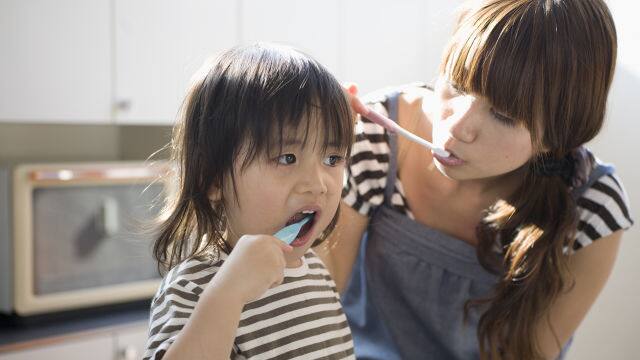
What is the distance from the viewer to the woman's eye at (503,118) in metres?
0.86

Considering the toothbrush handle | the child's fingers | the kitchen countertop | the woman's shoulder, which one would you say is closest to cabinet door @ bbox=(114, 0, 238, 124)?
the kitchen countertop

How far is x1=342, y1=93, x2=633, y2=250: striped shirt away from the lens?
1031mm

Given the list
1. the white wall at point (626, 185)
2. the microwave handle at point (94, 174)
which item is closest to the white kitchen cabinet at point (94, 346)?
the microwave handle at point (94, 174)

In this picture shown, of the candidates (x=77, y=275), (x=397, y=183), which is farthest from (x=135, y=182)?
(x=397, y=183)

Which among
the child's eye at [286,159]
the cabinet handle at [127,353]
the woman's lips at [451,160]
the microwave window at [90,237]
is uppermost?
the child's eye at [286,159]

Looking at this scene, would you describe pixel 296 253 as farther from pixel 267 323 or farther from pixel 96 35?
pixel 96 35

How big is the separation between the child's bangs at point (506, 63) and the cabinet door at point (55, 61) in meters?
1.22

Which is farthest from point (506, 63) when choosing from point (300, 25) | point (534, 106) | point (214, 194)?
point (300, 25)

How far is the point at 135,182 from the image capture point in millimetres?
1838

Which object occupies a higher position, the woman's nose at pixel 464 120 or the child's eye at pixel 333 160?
the woman's nose at pixel 464 120

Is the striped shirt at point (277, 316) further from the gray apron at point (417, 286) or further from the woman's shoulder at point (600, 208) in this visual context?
the woman's shoulder at point (600, 208)

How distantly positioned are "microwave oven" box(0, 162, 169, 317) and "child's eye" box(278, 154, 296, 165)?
3.01ft

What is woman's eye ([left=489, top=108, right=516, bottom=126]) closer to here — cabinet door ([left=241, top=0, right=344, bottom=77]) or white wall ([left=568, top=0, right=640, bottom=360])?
white wall ([left=568, top=0, right=640, bottom=360])

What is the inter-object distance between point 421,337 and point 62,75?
1.17 metres
